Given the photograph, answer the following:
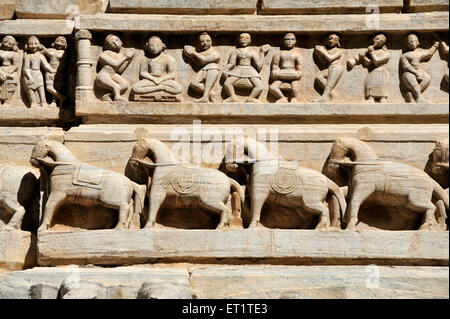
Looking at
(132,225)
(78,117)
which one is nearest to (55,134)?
(78,117)

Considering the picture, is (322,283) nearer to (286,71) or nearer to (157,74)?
(286,71)

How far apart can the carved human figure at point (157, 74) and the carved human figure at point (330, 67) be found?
1.21 metres

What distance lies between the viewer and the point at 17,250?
26.6 feet

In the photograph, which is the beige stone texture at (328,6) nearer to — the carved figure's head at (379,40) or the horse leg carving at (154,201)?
the carved figure's head at (379,40)

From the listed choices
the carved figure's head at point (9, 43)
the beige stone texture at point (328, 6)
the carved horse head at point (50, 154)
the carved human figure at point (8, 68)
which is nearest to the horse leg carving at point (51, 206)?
the carved horse head at point (50, 154)

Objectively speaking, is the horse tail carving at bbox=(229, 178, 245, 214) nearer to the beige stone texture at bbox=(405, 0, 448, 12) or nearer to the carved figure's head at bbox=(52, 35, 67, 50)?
the carved figure's head at bbox=(52, 35, 67, 50)

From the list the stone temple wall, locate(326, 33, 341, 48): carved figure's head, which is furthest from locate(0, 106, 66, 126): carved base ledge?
locate(326, 33, 341, 48): carved figure's head

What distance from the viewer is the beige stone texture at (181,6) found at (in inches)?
335

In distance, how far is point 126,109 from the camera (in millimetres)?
8273

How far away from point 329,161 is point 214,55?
133cm

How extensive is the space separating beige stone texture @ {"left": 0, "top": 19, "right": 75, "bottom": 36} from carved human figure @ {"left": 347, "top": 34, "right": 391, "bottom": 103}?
2.46 metres
